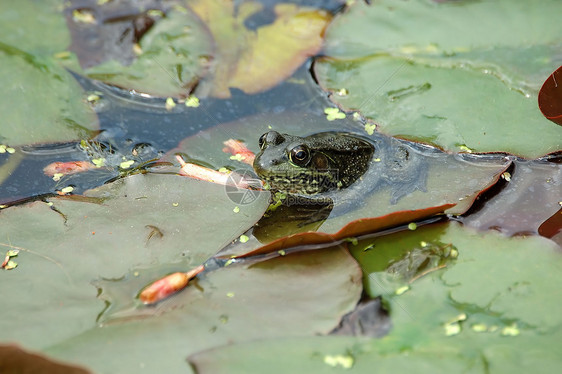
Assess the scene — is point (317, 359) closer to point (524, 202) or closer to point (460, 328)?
point (460, 328)

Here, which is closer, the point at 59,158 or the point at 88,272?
the point at 88,272

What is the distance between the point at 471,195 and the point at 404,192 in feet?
1.63

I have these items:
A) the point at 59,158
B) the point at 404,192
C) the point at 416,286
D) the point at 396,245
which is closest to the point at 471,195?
the point at 404,192

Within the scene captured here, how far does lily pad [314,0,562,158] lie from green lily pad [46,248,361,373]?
4.94ft

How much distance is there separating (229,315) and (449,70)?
2.66 metres

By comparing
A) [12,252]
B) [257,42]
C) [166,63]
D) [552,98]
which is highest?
[552,98]

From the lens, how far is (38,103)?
11.5ft

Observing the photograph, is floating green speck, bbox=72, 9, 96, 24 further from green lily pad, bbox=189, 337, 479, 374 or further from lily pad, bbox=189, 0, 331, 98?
green lily pad, bbox=189, 337, 479, 374

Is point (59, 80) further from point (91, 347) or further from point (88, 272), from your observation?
point (91, 347)

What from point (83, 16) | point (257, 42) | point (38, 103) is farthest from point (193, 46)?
point (38, 103)

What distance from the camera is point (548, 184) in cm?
312

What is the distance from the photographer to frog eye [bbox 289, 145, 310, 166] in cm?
338

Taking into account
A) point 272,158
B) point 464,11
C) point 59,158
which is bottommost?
point 59,158

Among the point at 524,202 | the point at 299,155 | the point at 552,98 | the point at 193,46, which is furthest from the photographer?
the point at 193,46
